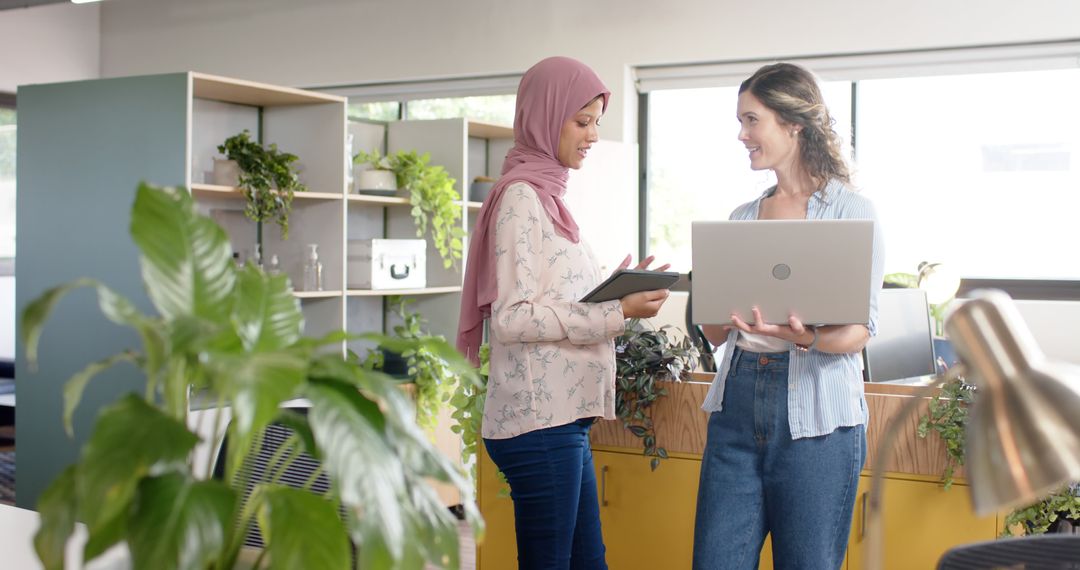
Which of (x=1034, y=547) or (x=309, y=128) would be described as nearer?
(x=1034, y=547)

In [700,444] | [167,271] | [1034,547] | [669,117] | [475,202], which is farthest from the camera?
[669,117]

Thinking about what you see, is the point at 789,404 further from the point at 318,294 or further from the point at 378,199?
the point at 378,199

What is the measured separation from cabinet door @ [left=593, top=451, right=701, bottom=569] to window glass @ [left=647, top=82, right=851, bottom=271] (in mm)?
3301

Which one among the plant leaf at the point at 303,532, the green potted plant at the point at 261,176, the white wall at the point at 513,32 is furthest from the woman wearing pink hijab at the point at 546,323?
the white wall at the point at 513,32

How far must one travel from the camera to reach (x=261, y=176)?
4336 mm

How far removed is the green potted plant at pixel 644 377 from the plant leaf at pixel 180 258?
185 centimetres

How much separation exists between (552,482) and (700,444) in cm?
82

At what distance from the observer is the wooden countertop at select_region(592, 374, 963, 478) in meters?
2.50

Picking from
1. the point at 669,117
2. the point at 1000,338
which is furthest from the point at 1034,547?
the point at 669,117

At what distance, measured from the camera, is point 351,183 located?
5.04 m

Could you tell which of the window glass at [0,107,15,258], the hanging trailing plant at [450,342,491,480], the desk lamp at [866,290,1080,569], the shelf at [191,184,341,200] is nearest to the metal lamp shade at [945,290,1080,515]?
the desk lamp at [866,290,1080,569]

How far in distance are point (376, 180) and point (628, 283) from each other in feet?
9.99

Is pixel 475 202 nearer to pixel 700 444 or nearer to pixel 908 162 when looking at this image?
pixel 908 162

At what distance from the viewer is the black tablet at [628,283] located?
6.57ft
